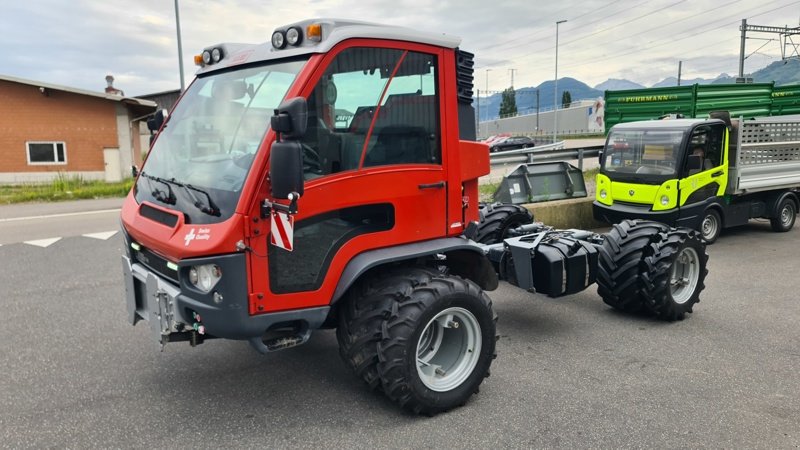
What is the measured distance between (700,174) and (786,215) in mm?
2795

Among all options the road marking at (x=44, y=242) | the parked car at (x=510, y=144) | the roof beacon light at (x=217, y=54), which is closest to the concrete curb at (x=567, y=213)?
the roof beacon light at (x=217, y=54)

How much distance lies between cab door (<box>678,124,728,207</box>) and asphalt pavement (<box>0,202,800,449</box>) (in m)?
3.07

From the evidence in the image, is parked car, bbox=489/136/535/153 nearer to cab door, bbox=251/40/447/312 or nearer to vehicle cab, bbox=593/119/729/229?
vehicle cab, bbox=593/119/729/229

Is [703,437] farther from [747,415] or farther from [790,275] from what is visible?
[790,275]

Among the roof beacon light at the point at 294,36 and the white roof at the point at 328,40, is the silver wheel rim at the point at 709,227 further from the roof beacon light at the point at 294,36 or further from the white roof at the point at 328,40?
the roof beacon light at the point at 294,36

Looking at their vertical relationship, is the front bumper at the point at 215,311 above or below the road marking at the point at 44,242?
above

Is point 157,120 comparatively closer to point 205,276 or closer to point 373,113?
point 205,276

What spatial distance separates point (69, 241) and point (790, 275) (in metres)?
10.5

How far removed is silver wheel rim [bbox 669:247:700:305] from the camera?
19.2 feet

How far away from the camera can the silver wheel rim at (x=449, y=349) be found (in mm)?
3912

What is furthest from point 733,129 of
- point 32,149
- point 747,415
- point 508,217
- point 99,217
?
point 32,149

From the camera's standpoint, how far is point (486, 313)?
158 inches

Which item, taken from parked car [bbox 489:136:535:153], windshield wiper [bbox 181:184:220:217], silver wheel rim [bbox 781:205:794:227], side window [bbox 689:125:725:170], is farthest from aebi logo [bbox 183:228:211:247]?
parked car [bbox 489:136:535:153]

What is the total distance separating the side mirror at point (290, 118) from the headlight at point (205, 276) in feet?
2.83
